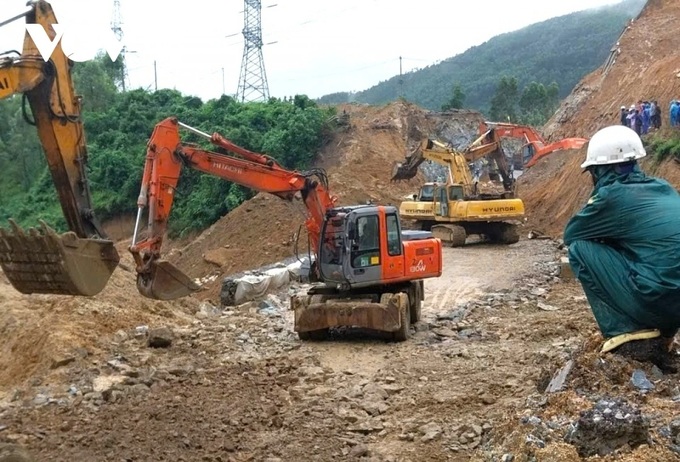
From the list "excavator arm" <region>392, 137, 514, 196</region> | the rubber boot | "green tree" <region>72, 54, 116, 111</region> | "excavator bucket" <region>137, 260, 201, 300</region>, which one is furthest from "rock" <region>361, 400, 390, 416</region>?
"green tree" <region>72, 54, 116, 111</region>

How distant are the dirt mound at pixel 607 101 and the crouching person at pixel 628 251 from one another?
15.7 meters

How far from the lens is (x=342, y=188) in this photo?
25234 mm

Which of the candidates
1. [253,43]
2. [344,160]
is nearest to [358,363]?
[344,160]

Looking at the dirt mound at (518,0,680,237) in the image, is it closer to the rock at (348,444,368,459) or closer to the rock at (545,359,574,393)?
the rock at (348,444,368,459)

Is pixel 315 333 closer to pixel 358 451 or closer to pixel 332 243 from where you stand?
pixel 332 243

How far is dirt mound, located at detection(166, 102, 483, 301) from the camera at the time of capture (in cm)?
2111

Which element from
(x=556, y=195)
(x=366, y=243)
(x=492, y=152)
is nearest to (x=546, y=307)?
(x=366, y=243)

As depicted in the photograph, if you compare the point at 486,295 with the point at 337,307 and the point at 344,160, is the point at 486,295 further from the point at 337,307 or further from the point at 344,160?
the point at 344,160

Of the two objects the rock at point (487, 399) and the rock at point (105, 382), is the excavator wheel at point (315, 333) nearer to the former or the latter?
the rock at point (105, 382)

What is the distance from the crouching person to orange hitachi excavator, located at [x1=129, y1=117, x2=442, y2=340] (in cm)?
554

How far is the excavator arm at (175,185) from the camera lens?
30.4 ft

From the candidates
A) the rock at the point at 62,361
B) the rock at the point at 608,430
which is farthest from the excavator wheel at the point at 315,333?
the rock at the point at 608,430

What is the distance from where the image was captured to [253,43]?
1622 inches

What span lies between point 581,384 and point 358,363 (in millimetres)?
5318
